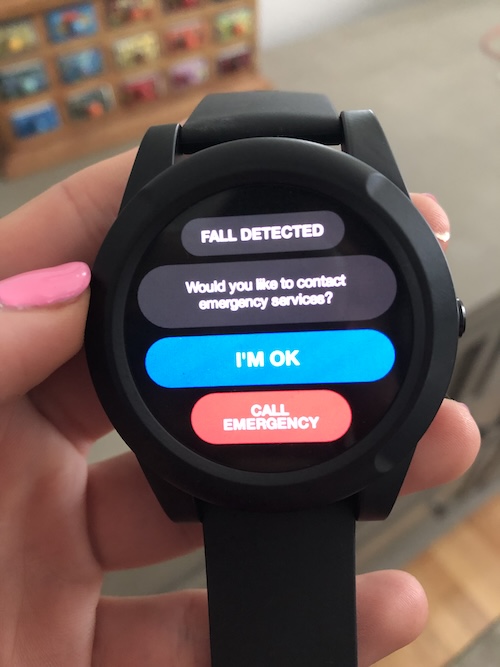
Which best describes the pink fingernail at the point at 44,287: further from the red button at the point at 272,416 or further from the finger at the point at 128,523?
the finger at the point at 128,523

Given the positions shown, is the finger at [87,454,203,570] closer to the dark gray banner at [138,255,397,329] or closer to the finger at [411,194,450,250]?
the dark gray banner at [138,255,397,329]

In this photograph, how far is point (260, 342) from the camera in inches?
21.3

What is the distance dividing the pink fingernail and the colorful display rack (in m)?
0.58

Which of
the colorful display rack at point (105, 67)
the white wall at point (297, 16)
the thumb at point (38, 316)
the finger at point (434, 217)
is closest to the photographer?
the thumb at point (38, 316)

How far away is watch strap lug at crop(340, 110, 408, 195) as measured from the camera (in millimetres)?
546

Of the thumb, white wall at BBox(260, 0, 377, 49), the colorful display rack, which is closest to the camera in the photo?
the thumb

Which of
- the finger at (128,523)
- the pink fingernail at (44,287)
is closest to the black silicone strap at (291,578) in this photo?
the finger at (128,523)

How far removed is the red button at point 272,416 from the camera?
55 cm

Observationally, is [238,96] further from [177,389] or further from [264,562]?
[264,562]

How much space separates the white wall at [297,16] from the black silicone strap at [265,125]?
3.07 feet

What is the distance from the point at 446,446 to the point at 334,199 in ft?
0.93

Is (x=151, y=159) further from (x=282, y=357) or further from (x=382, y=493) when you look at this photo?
(x=382, y=493)

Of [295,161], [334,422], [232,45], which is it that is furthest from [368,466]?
[232,45]

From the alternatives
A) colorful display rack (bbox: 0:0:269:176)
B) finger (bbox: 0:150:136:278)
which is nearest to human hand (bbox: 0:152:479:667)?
finger (bbox: 0:150:136:278)
